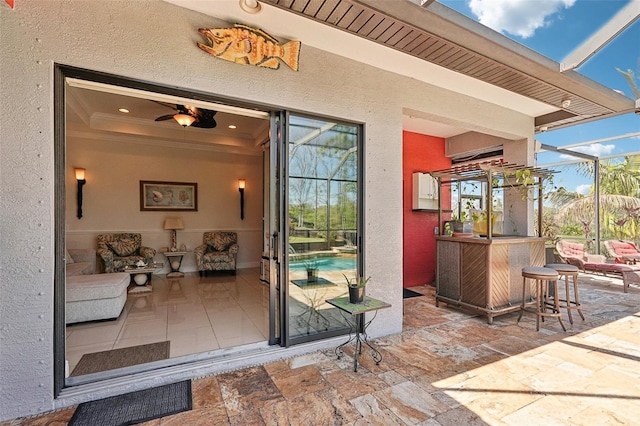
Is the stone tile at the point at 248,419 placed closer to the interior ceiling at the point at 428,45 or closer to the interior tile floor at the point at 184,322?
the interior tile floor at the point at 184,322

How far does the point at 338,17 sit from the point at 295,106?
32.9 inches

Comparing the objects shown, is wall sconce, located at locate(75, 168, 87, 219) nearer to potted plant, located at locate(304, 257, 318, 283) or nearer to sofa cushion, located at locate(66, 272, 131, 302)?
sofa cushion, located at locate(66, 272, 131, 302)

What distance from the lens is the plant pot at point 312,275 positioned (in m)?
3.11

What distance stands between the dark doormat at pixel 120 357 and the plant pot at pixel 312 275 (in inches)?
59.9

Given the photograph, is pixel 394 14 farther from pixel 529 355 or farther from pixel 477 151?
pixel 477 151

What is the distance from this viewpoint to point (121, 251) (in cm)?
608

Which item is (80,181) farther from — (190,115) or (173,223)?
(190,115)

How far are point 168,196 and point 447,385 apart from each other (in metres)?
6.75

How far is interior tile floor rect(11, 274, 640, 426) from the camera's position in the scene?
1976 mm

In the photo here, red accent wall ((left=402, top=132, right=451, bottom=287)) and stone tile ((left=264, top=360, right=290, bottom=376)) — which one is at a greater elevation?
red accent wall ((left=402, top=132, right=451, bottom=287))

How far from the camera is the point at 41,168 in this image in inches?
79.7

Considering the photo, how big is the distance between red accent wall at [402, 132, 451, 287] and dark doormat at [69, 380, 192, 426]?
4.47m

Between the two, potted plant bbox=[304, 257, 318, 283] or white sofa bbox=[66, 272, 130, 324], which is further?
white sofa bbox=[66, 272, 130, 324]

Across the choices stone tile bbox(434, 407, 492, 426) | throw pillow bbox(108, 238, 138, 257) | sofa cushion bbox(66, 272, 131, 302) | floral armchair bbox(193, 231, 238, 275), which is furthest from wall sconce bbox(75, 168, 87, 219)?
stone tile bbox(434, 407, 492, 426)
